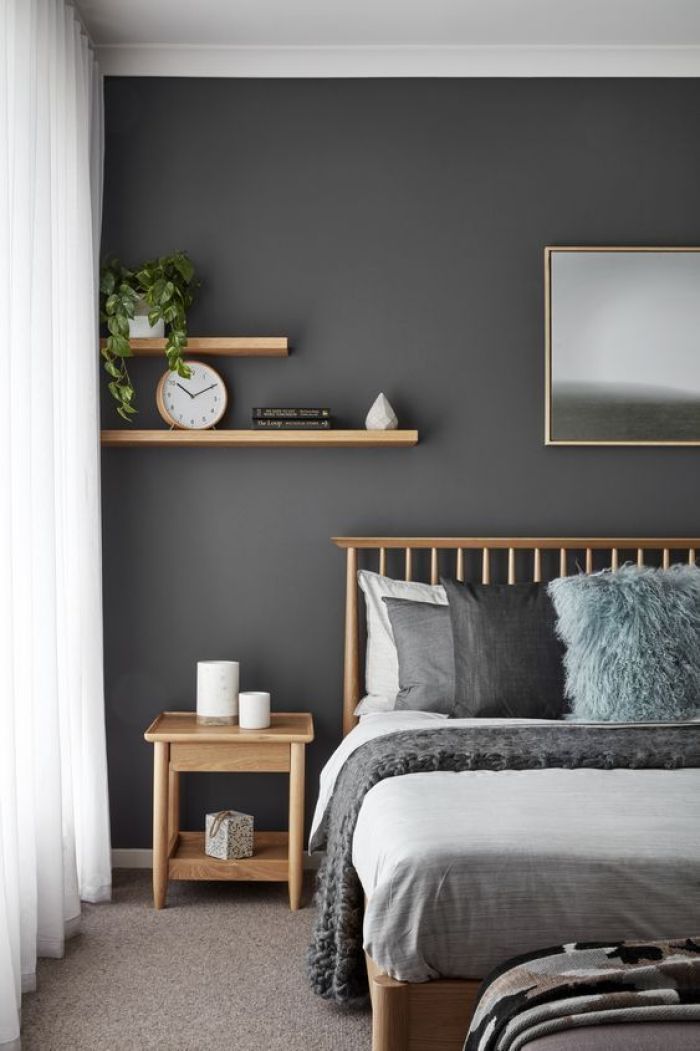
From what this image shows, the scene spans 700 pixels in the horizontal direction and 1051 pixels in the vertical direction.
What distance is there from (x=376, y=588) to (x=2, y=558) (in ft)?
4.38

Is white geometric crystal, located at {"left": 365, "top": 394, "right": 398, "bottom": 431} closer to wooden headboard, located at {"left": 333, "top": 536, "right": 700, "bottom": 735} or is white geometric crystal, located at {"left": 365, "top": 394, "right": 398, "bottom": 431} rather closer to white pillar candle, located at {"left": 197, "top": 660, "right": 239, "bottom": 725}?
wooden headboard, located at {"left": 333, "top": 536, "right": 700, "bottom": 735}

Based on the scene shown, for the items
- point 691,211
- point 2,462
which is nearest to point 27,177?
point 2,462

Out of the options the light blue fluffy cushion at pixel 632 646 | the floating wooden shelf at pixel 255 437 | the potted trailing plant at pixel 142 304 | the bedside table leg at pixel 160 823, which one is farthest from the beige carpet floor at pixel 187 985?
the potted trailing plant at pixel 142 304

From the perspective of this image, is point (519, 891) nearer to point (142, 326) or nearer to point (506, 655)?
point (506, 655)

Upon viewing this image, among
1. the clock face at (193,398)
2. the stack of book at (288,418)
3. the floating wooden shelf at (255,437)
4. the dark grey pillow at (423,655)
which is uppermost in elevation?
the clock face at (193,398)

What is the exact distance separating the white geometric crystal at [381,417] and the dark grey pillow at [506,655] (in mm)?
668

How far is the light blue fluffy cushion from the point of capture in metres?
2.64

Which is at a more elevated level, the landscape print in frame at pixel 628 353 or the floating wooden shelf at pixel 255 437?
the landscape print in frame at pixel 628 353

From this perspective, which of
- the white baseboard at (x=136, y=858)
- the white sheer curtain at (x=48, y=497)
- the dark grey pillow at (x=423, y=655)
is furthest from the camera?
the white baseboard at (x=136, y=858)

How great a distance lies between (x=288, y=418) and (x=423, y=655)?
0.91 meters

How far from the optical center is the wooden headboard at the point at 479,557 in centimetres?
328

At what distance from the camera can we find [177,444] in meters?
3.34

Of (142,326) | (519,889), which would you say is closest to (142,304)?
(142,326)

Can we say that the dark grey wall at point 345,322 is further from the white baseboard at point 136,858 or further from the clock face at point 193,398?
the white baseboard at point 136,858
